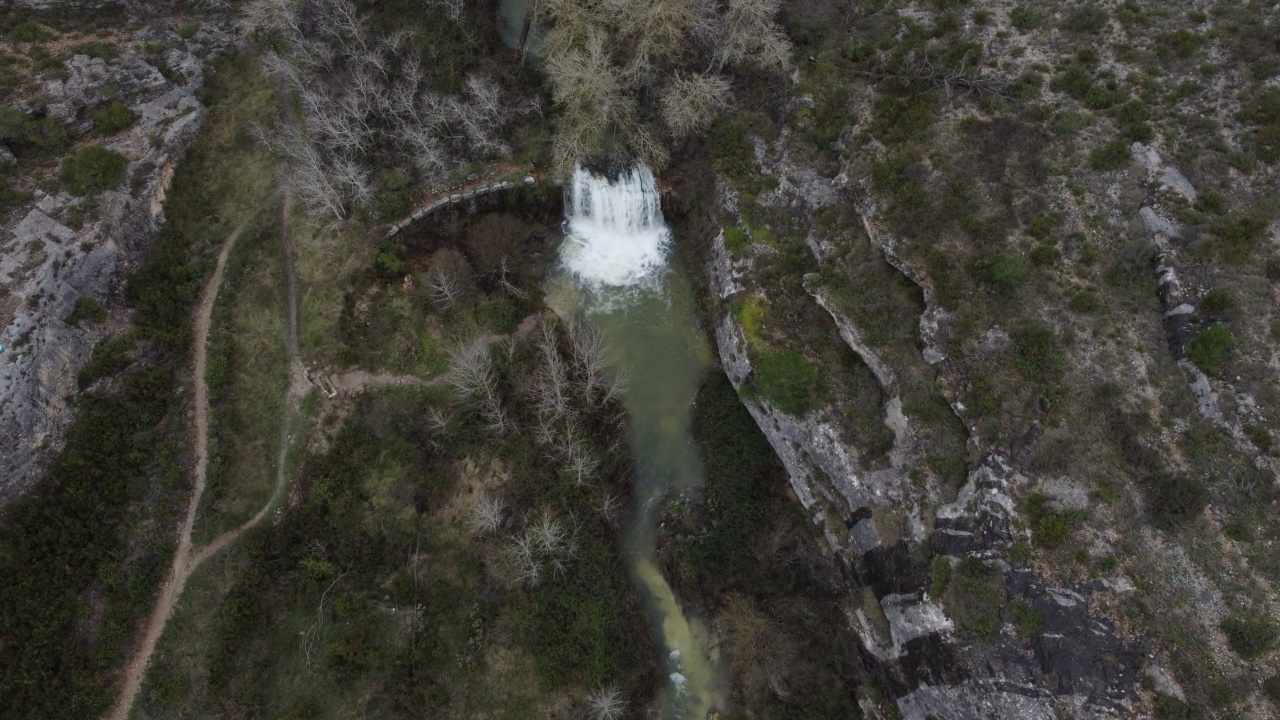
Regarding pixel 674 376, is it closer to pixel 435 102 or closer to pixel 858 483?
pixel 858 483

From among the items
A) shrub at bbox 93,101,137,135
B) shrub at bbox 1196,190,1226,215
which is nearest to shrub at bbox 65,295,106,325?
shrub at bbox 93,101,137,135

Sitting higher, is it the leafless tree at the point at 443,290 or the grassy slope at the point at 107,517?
the leafless tree at the point at 443,290

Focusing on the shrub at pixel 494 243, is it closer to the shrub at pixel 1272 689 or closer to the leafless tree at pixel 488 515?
the leafless tree at pixel 488 515

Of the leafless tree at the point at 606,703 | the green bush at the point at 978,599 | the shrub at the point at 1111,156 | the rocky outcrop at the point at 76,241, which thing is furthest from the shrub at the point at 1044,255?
the rocky outcrop at the point at 76,241

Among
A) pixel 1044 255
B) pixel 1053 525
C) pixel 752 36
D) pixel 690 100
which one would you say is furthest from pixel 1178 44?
pixel 1053 525

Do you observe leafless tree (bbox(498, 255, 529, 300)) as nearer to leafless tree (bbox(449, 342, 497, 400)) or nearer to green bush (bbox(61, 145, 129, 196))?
leafless tree (bbox(449, 342, 497, 400))

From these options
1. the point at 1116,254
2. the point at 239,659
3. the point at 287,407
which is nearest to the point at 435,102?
the point at 287,407
